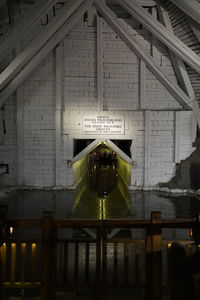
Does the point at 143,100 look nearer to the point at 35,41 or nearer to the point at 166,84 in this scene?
the point at 166,84

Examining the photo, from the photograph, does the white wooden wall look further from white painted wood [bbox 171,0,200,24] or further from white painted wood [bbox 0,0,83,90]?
white painted wood [bbox 171,0,200,24]

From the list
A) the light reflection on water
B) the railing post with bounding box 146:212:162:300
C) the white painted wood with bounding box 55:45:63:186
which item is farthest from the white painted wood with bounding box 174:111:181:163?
the railing post with bounding box 146:212:162:300

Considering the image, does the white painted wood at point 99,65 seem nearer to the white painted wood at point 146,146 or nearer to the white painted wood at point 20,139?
the white painted wood at point 146,146

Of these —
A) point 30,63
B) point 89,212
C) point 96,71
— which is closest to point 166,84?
point 96,71

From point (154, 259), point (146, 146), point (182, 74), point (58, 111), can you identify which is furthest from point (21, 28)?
point (154, 259)

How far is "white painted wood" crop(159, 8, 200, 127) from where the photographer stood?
10383 millimetres

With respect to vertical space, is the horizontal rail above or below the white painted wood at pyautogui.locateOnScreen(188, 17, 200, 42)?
below

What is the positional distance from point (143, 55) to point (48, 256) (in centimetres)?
877

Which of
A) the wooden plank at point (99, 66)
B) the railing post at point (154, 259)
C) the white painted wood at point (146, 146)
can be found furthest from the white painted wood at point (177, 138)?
the railing post at point (154, 259)

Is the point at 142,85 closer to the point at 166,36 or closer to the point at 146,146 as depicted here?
the point at 146,146

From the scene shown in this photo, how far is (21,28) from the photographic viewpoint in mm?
7621

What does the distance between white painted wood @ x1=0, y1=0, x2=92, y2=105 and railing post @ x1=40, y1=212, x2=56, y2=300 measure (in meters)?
7.76

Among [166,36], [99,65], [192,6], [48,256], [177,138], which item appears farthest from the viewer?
[177,138]

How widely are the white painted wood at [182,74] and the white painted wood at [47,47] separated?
284 cm
